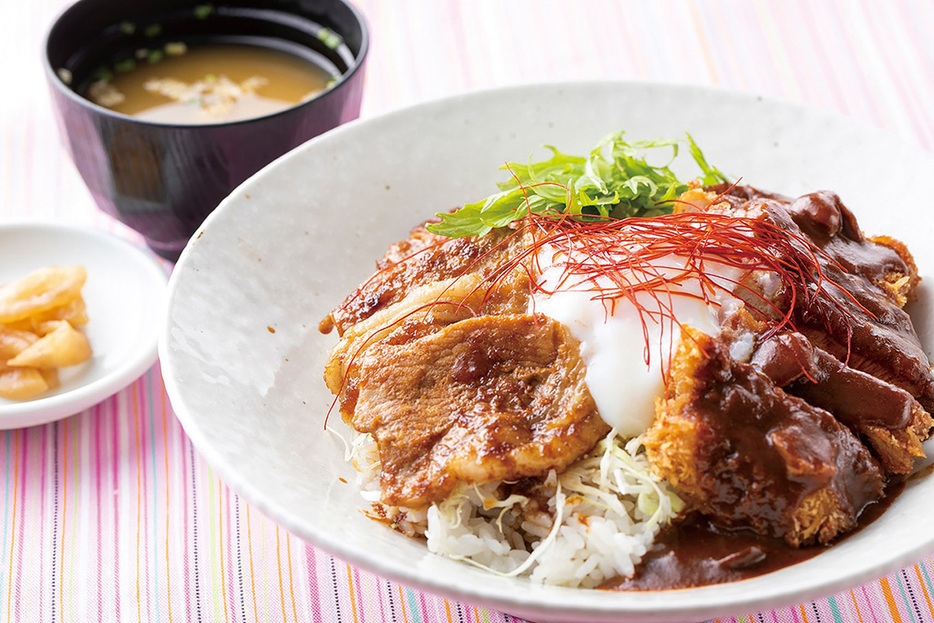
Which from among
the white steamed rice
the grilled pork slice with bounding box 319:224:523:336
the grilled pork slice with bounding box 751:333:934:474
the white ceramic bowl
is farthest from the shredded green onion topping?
the white steamed rice

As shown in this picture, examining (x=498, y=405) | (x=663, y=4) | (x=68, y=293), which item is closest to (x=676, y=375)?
(x=498, y=405)

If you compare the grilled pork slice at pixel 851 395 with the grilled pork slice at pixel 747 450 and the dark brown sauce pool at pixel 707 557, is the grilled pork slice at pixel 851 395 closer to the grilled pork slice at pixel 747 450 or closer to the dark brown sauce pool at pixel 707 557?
the grilled pork slice at pixel 747 450

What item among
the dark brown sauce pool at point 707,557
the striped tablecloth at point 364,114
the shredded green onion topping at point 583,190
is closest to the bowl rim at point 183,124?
the striped tablecloth at point 364,114

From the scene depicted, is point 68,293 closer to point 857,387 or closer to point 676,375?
point 676,375

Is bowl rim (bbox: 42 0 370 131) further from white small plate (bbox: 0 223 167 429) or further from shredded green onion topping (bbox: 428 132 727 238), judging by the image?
shredded green onion topping (bbox: 428 132 727 238)

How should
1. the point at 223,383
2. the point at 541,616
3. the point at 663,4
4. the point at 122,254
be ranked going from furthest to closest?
the point at 663,4
the point at 122,254
the point at 223,383
the point at 541,616

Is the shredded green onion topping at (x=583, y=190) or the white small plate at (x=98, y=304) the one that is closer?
the shredded green onion topping at (x=583, y=190)
